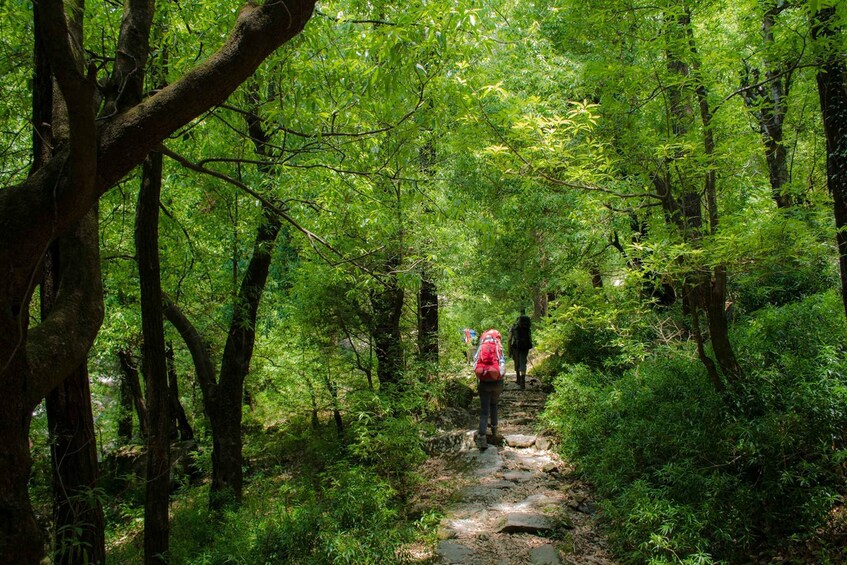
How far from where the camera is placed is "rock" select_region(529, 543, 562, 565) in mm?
4703

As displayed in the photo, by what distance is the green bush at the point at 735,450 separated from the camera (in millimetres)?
4316

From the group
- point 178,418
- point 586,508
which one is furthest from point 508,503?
point 178,418

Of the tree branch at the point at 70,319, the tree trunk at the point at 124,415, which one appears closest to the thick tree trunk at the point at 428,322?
the tree branch at the point at 70,319

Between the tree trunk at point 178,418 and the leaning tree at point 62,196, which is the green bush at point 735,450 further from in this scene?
the tree trunk at point 178,418

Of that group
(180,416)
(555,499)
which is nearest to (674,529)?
(555,499)

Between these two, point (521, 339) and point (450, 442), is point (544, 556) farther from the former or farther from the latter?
point (521, 339)

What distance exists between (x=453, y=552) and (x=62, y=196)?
4498 millimetres

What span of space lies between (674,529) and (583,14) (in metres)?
5.33

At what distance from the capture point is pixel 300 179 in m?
5.76

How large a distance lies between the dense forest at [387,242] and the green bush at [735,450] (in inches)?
1.2

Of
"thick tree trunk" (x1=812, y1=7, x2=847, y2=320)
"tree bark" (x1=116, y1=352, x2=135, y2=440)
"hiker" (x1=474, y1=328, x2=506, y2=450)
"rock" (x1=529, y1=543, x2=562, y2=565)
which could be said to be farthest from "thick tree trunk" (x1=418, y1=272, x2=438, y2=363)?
"tree bark" (x1=116, y1=352, x2=135, y2=440)

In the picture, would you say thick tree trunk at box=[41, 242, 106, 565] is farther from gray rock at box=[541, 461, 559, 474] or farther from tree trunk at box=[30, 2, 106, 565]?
gray rock at box=[541, 461, 559, 474]

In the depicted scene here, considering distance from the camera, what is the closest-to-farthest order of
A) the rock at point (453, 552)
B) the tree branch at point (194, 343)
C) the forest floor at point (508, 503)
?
the rock at point (453, 552) → the forest floor at point (508, 503) → the tree branch at point (194, 343)

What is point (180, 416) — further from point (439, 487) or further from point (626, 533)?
point (626, 533)
